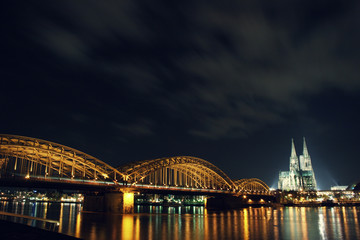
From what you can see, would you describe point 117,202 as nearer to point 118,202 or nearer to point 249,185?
point 118,202

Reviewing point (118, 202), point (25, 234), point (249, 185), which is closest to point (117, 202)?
point (118, 202)

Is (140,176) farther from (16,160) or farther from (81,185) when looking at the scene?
(16,160)

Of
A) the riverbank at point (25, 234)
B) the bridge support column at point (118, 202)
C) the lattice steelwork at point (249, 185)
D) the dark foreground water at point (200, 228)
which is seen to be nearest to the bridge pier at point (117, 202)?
the bridge support column at point (118, 202)

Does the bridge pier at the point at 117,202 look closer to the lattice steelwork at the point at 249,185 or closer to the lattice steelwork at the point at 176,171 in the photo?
the lattice steelwork at the point at 176,171

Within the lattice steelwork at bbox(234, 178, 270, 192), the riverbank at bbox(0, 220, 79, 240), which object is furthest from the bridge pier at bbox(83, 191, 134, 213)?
the lattice steelwork at bbox(234, 178, 270, 192)

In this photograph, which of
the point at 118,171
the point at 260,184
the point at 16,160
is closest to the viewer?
the point at 16,160

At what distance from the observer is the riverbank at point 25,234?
86.3 feet

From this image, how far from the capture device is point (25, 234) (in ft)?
93.6

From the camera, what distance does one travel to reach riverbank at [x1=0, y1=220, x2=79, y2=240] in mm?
26297

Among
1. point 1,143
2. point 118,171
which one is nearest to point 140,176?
point 118,171

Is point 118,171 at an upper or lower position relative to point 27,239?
upper

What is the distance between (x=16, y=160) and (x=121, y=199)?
23971mm

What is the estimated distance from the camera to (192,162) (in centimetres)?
10700

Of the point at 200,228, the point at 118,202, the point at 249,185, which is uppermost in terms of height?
the point at 249,185
